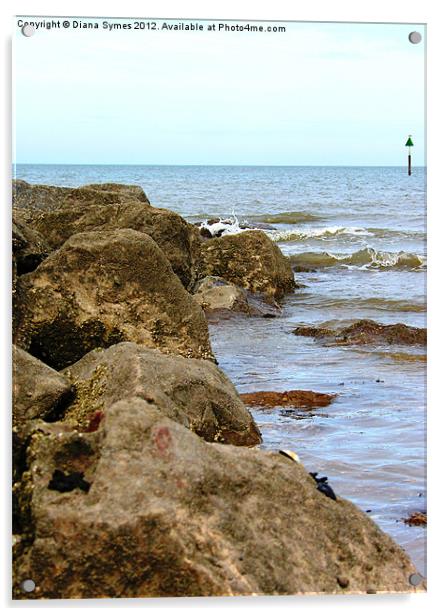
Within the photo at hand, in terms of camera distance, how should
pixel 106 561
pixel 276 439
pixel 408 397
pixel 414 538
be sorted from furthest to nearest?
pixel 408 397
pixel 276 439
pixel 414 538
pixel 106 561

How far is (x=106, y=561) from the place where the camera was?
3.95 m

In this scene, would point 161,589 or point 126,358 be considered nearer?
point 161,589

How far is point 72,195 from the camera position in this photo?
10773 mm

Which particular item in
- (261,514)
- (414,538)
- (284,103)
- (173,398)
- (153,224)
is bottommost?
(414,538)

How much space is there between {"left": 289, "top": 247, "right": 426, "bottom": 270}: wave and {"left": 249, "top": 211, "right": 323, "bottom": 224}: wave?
3.68 meters

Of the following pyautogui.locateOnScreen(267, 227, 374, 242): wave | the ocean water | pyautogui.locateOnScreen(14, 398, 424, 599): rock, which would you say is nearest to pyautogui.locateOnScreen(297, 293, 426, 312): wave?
the ocean water

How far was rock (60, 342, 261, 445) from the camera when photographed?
5059 mm

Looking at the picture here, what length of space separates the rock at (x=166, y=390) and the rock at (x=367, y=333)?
333 cm

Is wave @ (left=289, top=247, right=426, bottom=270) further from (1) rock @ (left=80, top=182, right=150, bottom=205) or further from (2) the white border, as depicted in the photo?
(2) the white border

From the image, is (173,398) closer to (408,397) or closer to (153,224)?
(408,397)

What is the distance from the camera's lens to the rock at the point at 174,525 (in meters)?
3.93
